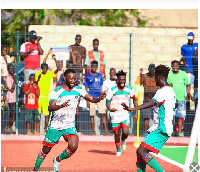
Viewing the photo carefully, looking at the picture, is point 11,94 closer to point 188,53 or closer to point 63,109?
point 188,53

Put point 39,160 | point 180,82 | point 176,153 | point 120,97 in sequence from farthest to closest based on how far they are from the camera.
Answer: point 180,82 < point 176,153 < point 120,97 < point 39,160

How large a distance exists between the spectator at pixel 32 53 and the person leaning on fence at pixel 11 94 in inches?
15.3

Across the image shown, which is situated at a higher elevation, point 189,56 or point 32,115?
point 189,56

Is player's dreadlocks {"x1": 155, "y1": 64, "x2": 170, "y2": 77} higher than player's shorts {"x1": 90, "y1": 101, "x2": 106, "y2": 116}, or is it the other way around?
player's dreadlocks {"x1": 155, "y1": 64, "x2": 170, "y2": 77}

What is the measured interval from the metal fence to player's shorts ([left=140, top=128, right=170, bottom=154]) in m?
7.31

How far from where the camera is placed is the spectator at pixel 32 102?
17594 millimetres

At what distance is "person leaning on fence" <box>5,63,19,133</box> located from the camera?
17672mm

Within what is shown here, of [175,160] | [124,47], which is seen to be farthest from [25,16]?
[175,160]

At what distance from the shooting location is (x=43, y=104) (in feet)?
57.8

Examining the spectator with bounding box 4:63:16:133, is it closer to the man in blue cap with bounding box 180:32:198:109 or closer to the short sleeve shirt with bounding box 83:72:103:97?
the short sleeve shirt with bounding box 83:72:103:97

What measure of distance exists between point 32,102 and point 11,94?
2.14 feet

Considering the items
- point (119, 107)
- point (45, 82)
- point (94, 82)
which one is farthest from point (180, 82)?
point (45, 82)

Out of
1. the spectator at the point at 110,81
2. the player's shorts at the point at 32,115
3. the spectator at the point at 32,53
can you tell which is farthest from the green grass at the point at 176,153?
the spectator at the point at 32,53

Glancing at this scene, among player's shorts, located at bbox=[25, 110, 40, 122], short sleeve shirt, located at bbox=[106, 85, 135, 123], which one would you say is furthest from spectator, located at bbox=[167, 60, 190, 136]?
player's shorts, located at bbox=[25, 110, 40, 122]
